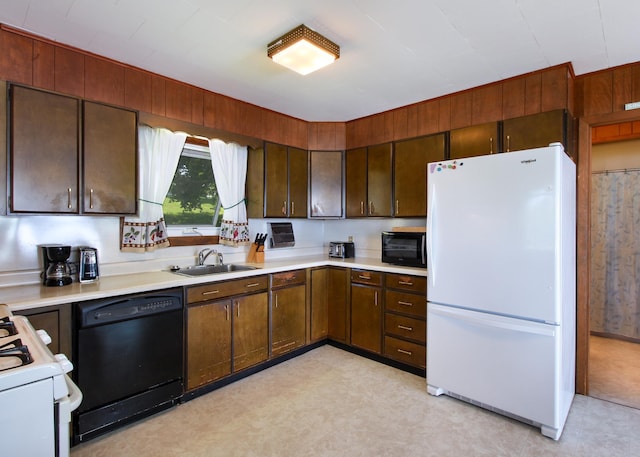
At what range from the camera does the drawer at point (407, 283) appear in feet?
9.91

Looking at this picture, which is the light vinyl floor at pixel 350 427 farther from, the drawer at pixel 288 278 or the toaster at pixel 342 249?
the toaster at pixel 342 249

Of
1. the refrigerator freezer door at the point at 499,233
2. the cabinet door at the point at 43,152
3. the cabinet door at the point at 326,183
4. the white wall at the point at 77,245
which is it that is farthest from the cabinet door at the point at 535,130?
the cabinet door at the point at 43,152

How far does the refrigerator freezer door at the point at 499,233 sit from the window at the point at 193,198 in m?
2.18

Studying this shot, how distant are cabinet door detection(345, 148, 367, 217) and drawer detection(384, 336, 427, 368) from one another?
1.41 m

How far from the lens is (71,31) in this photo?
2166mm

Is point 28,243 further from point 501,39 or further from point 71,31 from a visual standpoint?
point 501,39

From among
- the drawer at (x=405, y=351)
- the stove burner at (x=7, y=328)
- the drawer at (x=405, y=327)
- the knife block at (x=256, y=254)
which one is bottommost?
the drawer at (x=405, y=351)

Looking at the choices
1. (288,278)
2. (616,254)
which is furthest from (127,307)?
(616,254)

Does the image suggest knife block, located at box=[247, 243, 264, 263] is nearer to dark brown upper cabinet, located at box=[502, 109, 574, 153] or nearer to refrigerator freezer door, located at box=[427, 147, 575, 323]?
refrigerator freezer door, located at box=[427, 147, 575, 323]

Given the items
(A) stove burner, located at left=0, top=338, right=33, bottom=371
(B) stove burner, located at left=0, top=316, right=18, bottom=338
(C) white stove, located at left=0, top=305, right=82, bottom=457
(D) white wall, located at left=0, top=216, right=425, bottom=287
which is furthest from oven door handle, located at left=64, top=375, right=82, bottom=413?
(D) white wall, located at left=0, top=216, right=425, bottom=287

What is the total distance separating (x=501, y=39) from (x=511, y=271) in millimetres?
1531

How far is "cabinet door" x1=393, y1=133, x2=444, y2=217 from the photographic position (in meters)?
3.32

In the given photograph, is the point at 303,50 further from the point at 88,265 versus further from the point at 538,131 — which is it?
the point at 88,265

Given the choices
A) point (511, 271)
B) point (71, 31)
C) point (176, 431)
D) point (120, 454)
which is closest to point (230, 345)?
point (176, 431)
